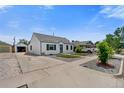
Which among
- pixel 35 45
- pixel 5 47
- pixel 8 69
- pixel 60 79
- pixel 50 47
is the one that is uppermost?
pixel 35 45

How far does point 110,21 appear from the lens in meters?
9.04

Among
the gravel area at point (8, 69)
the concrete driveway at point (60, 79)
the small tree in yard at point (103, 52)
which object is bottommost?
the concrete driveway at point (60, 79)

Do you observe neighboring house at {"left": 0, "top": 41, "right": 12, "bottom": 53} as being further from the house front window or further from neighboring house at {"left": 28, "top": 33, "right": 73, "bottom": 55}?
the house front window

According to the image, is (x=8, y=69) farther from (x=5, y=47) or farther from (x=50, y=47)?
(x=5, y=47)

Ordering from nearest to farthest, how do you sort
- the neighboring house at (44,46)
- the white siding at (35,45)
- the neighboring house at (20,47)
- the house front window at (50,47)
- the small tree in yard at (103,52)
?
the small tree in yard at (103,52) → the neighboring house at (44,46) → the white siding at (35,45) → the house front window at (50,47) → the neighboring house at (20,47)

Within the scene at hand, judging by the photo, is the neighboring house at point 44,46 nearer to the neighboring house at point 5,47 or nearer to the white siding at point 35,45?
the white siding at point 35,45

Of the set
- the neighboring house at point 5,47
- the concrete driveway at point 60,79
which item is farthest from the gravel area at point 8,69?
the neighboring house at point 5,47

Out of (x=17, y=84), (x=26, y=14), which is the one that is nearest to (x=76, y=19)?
(x=26, y=14)

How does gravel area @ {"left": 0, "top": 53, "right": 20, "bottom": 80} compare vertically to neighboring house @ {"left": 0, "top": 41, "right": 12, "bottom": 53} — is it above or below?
below

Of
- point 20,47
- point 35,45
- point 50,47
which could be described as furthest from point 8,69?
→ point 20,47

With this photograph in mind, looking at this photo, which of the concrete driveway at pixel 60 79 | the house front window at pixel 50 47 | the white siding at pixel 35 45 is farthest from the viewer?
the house front window at pixel 50 47

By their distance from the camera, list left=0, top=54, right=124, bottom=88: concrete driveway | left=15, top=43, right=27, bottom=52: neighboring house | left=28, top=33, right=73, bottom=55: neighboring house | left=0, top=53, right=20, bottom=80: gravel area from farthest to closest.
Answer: left=15, top=43, right=27, bottom=52: neighboring house → left=28, top=33, right=73, bottom=55: neighboring house → left=0, top=53, right=20, bottom=80: gravel area → left=0, top=54, right=124, bottom=88: concrete driveway

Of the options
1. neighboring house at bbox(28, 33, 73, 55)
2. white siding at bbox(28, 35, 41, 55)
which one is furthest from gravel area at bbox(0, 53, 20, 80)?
white siding at bbox(28, 35, 41, 55)
